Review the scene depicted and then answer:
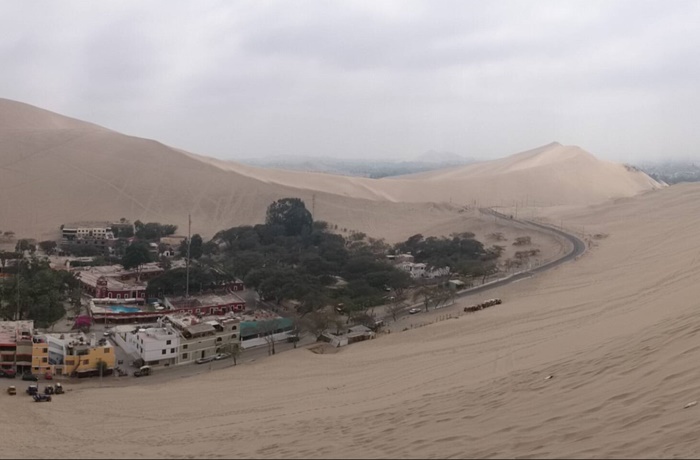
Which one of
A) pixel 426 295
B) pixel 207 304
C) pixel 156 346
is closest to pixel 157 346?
pixel 156 346

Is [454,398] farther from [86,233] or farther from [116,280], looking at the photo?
[86,233]

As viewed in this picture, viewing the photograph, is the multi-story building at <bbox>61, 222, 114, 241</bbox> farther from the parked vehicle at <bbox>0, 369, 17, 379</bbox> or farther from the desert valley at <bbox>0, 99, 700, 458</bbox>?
the desert valley at <bbox>0, 99, 700, 458</bbox>

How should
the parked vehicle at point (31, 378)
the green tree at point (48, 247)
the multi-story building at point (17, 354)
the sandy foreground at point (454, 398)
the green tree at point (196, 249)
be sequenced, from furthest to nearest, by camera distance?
the green tree at point (48, 247), the green tree at point (196, 249), the multi-story building at point (17, 354), the parked vehicle at point (31, 378), the sandy foreground at point (454, 398)

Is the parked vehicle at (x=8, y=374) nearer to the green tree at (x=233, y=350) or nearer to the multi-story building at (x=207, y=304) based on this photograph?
the green tree at (x=233, y=350)

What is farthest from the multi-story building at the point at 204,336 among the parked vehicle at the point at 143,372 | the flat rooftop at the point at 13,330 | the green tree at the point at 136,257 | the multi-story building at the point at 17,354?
the green tree at the point at 136,257

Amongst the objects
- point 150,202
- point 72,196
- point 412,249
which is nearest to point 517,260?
point 412,249

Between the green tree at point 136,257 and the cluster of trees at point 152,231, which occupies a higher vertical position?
the cluster of trees at point 152,231
